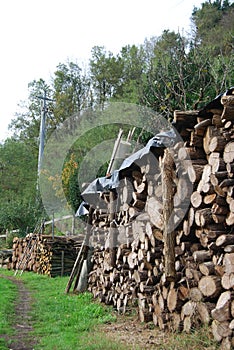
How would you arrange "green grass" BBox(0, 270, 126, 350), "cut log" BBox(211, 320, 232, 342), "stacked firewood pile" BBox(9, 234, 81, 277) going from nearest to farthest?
"cut log" BBox(211, 320, 232, 342) → "green grass" BBox(0, 270, 126, 350) → "stacked firewood pile" BBox(9, 234, 81, 277)

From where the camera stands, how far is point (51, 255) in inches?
483

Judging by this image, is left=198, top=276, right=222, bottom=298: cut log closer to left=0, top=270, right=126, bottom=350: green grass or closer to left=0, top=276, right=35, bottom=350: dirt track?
left=0, top=270, right=126, bottom=350: green grass

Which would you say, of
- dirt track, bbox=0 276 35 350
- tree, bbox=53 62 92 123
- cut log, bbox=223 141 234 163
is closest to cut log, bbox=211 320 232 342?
cut log, bbox=223 141 234 163

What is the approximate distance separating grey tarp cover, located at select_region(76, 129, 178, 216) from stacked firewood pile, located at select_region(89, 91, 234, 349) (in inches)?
5.1

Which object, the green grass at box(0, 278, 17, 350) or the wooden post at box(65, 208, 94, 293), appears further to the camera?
the wooden post at box(65, 208, 94, 293)

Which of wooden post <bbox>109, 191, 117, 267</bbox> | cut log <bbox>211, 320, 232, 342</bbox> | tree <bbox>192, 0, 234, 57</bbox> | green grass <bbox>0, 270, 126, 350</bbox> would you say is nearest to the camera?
cut log <bbox>211, 320, 232, 342</bbox>

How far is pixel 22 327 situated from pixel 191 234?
100 inches

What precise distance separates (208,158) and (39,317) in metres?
3.46

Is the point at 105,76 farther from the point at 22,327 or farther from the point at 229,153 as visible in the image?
the point at 229,153

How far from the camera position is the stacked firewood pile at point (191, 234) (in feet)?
12.8

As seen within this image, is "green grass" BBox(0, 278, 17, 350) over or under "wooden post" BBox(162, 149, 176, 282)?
under

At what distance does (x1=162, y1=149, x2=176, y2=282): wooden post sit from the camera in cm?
468

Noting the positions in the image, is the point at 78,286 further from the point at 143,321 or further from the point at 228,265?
the point at 228,265

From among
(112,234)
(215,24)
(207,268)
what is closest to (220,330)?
(207,268)
